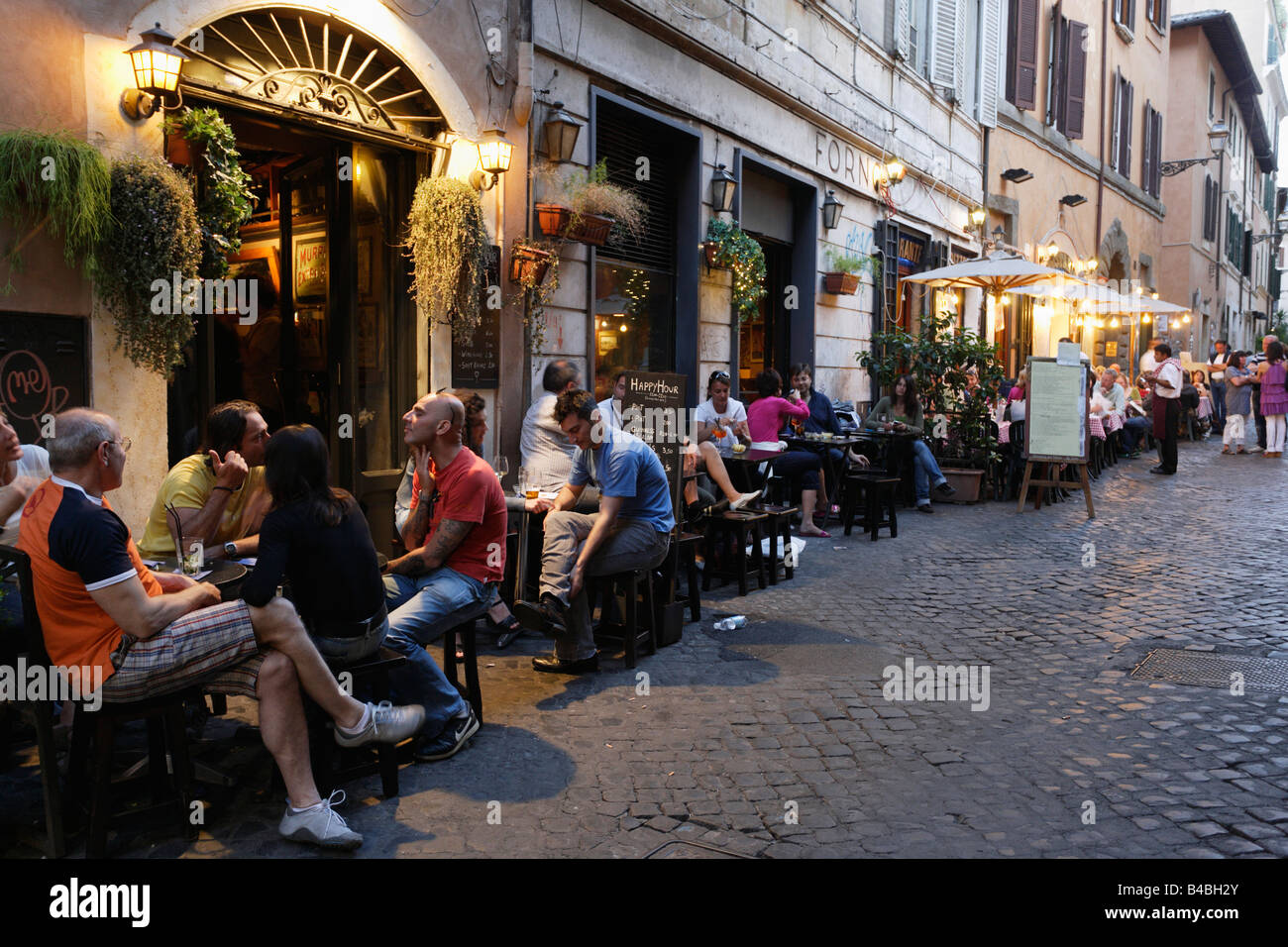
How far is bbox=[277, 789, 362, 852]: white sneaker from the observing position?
10.8 ft

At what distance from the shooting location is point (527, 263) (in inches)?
313

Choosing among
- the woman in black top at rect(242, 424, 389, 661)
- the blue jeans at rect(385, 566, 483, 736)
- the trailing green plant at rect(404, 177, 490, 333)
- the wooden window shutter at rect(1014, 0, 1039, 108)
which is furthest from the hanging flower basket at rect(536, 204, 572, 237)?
the wooden window shutter at rect(1014, 0, 1039, 108)

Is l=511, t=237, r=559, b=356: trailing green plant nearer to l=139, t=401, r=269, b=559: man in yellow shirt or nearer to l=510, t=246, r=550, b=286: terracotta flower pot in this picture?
l=510, t=246, r=550, b=286: terracotta flower pot

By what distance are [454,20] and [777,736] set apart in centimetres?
583

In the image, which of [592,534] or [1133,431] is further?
[1133,431]

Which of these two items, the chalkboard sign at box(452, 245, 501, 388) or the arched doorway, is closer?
the arched doorway

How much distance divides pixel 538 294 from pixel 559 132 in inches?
52.7

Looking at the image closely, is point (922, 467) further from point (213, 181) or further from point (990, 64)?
point (990, 64)

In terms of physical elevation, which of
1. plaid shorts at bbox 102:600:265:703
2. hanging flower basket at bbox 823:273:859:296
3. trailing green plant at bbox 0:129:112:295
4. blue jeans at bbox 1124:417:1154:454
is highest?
hanging flower basket at bbox 823:273:859:296

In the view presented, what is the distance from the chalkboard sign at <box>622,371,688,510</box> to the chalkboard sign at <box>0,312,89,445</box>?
2998 mm

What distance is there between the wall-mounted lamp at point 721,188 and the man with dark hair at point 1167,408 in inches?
310

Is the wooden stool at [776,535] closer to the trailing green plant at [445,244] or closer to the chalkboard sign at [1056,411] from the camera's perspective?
the trailing green plant at [445,244]

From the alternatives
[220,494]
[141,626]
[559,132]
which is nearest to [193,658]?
[141,626]

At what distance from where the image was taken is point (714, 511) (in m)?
7.21
